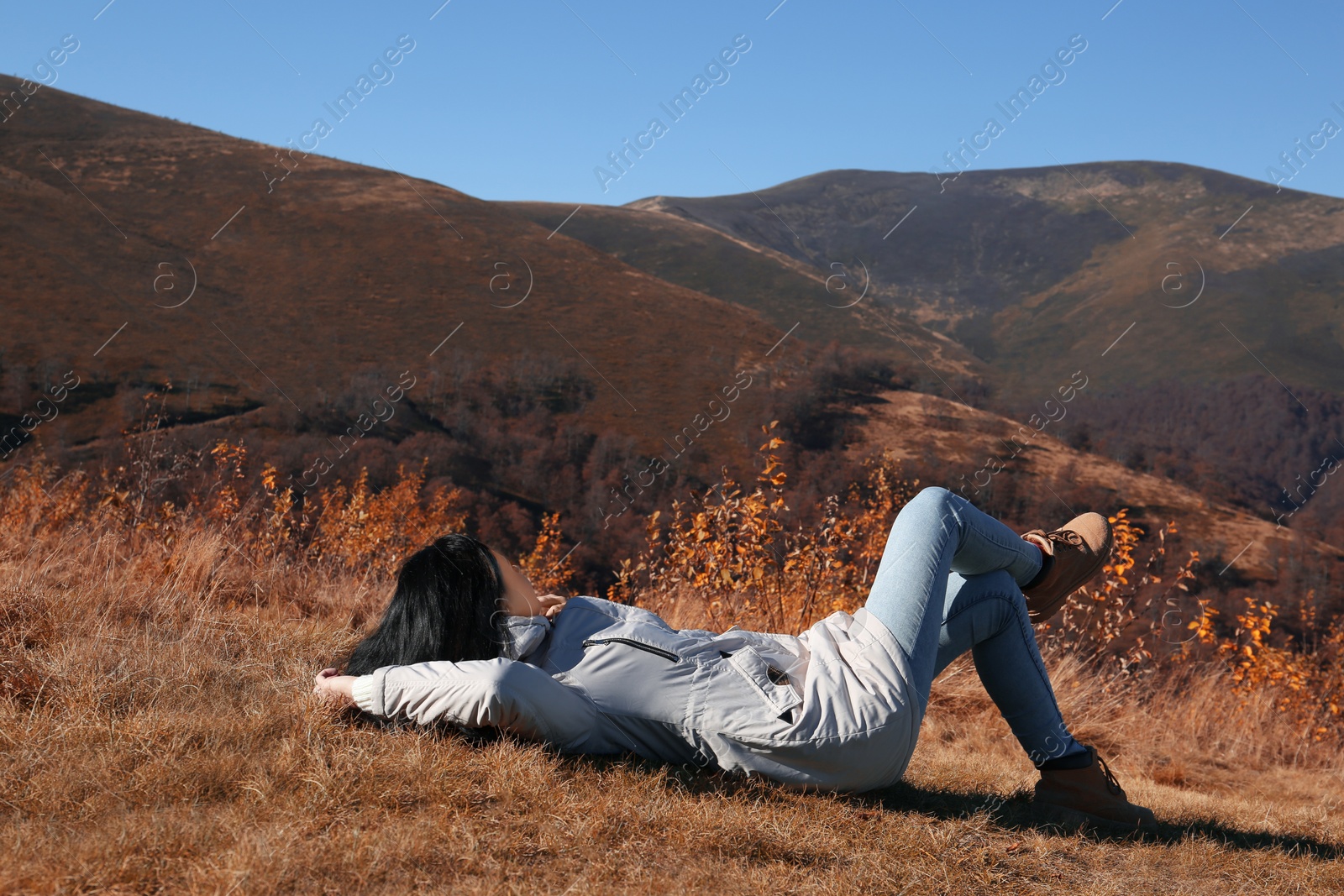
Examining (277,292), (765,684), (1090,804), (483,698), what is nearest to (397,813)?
(483,698)

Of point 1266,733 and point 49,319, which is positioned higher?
point 49,319

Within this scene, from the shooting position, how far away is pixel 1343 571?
47.6m

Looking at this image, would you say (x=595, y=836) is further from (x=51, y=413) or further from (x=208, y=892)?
(x=51, y=413)

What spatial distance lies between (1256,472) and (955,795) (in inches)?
3241

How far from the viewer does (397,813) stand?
6.68ft

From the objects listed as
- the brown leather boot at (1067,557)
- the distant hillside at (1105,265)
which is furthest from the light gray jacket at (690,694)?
the distant hillside at (1105,265)

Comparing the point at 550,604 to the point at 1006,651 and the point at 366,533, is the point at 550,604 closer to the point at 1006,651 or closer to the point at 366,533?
the point at 1006,651

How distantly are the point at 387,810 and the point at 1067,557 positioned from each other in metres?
1.99

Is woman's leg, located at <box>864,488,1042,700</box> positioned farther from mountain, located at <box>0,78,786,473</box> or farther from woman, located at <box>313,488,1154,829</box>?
mountain, located at <box>0,78,786,473</box>

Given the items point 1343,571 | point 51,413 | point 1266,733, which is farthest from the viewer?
point 1343,571

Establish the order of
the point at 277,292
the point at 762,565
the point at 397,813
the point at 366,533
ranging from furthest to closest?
the point at 277,292
the point at 366,533
the point at 762,565
the point at 397,813

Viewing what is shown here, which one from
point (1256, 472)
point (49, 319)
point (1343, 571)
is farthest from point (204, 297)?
point (1256, 472)

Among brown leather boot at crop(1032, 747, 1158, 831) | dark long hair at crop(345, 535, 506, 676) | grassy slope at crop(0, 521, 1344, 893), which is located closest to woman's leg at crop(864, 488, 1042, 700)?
grassy slope at crop(0, 521, 1344, 893)

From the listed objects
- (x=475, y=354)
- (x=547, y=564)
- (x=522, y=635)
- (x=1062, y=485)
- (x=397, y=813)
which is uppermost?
(x=475, y=354)
